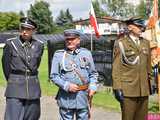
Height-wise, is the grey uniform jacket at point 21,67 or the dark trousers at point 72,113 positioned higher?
the grey uniform jacket at point 21,67

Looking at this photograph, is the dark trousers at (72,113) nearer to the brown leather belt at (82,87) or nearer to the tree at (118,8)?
the brown leather belt at (82,87)

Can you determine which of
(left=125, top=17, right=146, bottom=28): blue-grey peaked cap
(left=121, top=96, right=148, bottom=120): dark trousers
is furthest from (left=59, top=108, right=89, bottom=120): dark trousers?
(left=125, top=17, right=146, bottom=28): blue-grey peaked cap

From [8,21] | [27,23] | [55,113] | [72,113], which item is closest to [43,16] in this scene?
[8,21]

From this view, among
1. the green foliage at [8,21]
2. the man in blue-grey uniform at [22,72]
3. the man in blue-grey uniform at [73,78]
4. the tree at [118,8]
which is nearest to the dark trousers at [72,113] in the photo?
the man in blue-grey uniform at [73,78]

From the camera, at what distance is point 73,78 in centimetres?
734

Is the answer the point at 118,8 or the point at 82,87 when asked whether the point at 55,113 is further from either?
the point at 118,8

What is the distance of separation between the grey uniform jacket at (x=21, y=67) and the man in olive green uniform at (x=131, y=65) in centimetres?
111

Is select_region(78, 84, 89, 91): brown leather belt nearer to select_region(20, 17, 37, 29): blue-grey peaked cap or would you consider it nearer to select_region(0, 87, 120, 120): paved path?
select_region(20, 17, 37, 29): blue-grey peaked cap

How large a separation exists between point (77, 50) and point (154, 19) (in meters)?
4.25

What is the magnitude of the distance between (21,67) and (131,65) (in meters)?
1.51

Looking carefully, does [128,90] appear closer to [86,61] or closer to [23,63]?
[86,61]

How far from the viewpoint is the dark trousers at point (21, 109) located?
7645 mm

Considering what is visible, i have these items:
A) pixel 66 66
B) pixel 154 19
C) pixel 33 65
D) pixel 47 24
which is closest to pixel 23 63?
pixel 33 65

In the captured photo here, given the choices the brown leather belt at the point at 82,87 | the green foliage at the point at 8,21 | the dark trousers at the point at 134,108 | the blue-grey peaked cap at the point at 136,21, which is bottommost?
the green foliage at the point at 8,21
